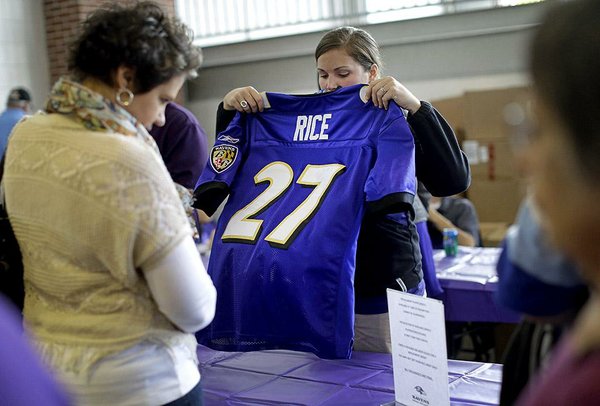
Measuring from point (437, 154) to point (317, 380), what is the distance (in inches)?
26.1

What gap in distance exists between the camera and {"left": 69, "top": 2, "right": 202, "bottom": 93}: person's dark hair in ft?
4.23

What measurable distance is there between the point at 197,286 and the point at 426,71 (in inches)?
211

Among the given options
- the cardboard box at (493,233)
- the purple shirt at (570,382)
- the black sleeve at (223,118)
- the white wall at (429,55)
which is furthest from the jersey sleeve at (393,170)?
the white wall at (429,55)

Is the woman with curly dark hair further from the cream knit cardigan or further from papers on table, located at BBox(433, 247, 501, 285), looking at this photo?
papers on table, located at BBox(433, 247, 501, 285)

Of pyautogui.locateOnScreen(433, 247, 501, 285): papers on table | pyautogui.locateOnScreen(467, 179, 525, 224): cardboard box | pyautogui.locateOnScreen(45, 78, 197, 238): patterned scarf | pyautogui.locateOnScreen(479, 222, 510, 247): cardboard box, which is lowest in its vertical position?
pyautogui.locateOnScreen(479, 222, 510, 247): cardboard box

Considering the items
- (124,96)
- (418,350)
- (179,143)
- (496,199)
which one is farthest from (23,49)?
(418,350)

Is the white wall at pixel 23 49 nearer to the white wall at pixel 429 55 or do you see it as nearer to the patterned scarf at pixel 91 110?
the white wall at pixel 429 55

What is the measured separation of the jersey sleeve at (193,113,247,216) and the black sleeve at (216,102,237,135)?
0.35 ft

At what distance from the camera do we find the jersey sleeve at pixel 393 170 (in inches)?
70.9

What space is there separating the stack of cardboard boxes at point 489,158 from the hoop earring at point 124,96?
448 centimetres

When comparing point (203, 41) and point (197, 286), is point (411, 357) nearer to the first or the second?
point (197, 286)

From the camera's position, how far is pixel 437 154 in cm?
196

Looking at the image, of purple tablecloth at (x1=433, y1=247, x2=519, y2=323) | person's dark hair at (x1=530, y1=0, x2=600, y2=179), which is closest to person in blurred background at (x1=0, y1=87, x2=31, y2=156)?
purple tablecloth at (x1=433, y1=247, x2=519, y2=323)

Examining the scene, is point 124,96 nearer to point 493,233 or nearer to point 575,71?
point 575,71
